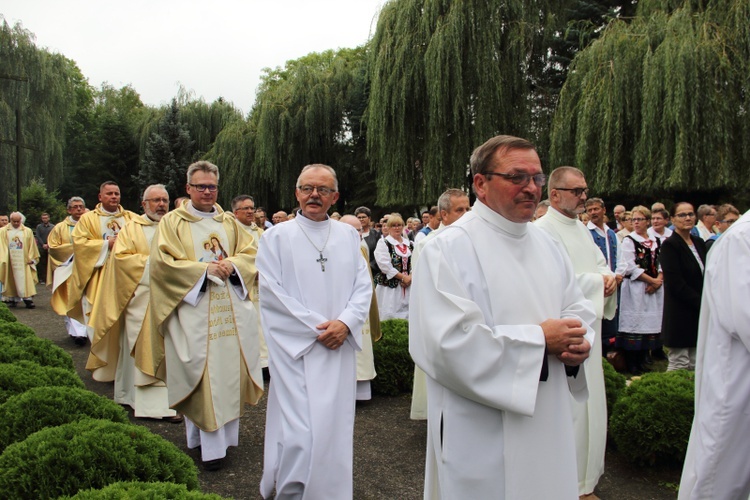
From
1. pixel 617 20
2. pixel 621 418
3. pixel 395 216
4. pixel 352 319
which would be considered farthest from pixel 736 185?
pixel 352 319

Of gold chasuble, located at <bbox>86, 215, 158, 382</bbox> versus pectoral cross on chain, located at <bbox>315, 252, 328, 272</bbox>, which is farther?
gold chasuble, located at <bbox>86, 215, 158, 382</bbox>

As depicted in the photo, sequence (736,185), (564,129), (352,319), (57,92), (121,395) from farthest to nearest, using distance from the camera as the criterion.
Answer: (57,92), (564,129), (736,185), (121,395), (352,319)

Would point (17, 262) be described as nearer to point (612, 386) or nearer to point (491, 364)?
point (612, 386)

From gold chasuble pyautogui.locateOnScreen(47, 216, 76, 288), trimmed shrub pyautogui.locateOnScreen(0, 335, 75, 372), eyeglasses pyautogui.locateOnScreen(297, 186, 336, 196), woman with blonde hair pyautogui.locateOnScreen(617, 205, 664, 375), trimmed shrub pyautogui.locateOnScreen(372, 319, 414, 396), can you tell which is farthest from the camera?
gold chasuble pyautogui.locateOnScreen(47, 216, 76, 288)

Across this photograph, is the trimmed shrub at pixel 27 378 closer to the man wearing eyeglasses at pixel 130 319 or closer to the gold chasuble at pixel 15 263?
the man wearing eyeglasses at pixel 130 319

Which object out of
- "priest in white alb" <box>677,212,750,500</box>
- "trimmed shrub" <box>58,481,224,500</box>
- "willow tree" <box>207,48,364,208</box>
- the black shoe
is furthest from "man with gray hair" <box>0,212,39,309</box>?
"priest in white alb" <box>677,212,750,500</box>

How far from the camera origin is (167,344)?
5195mm

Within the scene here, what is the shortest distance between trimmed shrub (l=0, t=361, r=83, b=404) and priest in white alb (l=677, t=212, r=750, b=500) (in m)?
3.81

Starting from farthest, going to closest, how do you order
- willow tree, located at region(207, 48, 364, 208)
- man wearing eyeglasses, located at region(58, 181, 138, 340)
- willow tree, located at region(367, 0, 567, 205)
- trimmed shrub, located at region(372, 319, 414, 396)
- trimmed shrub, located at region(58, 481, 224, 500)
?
1. willow tree, located at region(207, 48, 364, 208)
2. willow tree, located at region(367, 0, 567, 205)
3. man wearing eyeglasses, located at region(58, 181, 138, 340)
4. trimmed shrub, located at region(372, 319, 414, 396)
5. trimmed shrub, located at region(58, 481, 224, 500)

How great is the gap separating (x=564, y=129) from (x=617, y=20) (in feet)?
8.72

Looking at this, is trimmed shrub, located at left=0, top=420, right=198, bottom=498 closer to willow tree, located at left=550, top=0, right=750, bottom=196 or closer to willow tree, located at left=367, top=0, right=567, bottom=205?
willow tree, located at left=550, top=0, right=750, bottom=196

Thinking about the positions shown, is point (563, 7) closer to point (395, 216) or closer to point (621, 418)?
point (395, 216)

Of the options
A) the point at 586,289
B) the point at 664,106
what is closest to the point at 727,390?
the point at 586,289

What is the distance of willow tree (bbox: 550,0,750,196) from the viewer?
11.8 m
